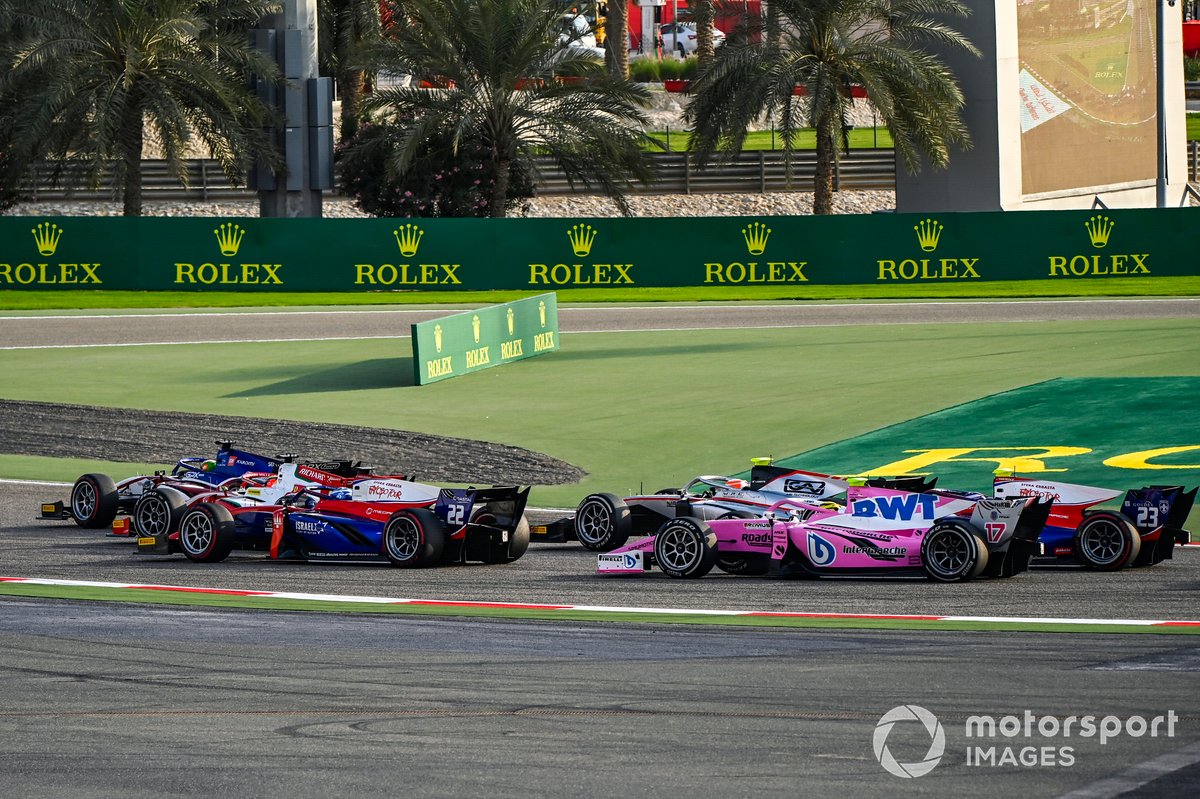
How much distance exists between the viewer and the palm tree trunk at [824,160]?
47000 millimetres

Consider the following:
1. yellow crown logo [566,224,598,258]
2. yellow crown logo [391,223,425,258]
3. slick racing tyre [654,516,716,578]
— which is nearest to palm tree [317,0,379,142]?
yellow crown logo [391,223,425,258]

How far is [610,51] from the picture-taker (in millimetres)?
66000

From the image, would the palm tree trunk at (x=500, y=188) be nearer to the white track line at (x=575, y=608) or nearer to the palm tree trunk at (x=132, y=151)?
the palm tree trunk at (x=132, y=151)

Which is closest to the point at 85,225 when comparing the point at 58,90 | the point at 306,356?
the point at 58,90

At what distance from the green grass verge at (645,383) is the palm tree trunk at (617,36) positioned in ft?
117

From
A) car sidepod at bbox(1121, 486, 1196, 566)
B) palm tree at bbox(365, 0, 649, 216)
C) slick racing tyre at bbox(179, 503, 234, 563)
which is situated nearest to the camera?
car sidepod at bbox(1121, 486, 1196, 566)

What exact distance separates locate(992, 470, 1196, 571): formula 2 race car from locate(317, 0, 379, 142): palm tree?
3920 centimetres

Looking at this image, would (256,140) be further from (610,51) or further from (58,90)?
(610,51)

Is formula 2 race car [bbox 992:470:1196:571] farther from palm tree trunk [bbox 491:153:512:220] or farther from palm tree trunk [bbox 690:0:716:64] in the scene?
palm tree trunk [bbox 690:0:716:64]

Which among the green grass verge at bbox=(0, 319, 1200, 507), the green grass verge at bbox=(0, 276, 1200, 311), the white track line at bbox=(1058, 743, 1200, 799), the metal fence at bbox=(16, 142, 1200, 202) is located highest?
the metal fence at bbox=(16, 142, 1200, 202)

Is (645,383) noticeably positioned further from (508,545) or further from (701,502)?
(701,502)

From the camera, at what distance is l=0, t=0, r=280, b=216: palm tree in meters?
41.8

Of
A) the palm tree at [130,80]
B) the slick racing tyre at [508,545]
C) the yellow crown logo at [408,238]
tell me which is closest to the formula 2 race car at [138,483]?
the slick racing tyre at [508,545]

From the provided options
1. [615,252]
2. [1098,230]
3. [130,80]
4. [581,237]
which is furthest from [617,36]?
[1098,230]
